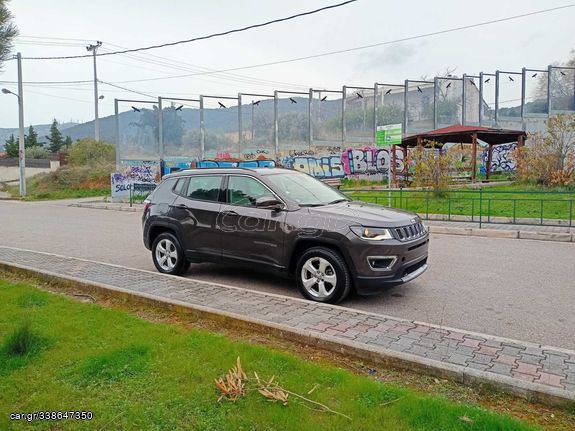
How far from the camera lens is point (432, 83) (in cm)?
3631

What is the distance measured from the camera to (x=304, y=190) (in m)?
6.79

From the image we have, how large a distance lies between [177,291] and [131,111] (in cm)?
2725

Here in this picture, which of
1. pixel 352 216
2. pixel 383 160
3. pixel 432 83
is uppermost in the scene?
pixel 432 83

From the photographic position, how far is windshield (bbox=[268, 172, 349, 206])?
6.52m

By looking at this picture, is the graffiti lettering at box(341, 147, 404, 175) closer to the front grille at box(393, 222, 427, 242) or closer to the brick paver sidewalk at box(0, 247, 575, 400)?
the front grille at box(393, 222, 427, 242)

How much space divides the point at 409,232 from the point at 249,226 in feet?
6.99

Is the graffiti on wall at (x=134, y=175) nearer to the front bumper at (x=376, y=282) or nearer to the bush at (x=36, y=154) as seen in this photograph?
the front bumper at (x=376, y=282)

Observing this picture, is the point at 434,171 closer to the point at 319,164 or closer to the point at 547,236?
the point at 547,236

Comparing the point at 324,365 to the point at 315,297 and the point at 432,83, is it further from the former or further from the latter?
the point at 432,83

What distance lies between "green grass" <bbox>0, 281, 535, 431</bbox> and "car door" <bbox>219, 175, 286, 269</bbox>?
1.88 meters

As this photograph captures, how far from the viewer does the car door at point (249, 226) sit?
6.32 meters

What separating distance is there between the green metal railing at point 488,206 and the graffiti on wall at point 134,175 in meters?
15.5

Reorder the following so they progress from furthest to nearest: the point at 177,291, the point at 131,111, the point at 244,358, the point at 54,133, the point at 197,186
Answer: the point at 54,133 < the point at 131,111 < the point at 197,186 < the point at 177,291 < the point at 244,358

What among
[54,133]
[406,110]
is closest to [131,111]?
[406,110]
